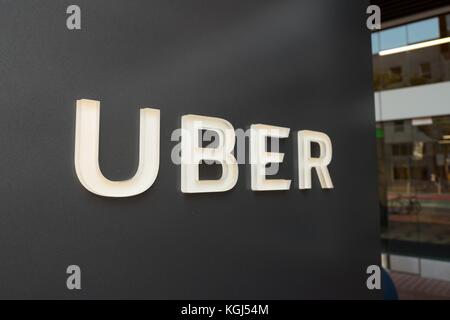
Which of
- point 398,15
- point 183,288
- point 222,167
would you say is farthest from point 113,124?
point 398,15

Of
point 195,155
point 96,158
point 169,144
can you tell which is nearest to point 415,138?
point 195,155

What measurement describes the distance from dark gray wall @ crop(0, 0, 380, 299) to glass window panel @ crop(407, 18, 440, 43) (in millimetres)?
4857

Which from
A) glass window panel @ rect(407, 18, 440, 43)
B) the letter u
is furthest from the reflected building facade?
the letter u

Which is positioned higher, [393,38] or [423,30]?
[393,38]

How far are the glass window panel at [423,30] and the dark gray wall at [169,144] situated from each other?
4.86 meters

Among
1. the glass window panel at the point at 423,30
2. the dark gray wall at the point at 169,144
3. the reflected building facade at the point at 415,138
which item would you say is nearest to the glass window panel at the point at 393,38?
the reflected building facade at the point at 415,138

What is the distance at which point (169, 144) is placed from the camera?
5.83ft

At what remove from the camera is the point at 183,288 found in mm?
1836

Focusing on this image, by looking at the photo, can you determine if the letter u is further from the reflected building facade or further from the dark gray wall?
the reflected building facade

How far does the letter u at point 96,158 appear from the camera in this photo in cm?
147

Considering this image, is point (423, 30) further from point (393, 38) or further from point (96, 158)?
point (96, 158)

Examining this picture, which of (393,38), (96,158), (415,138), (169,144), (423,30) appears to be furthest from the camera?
(393,38)

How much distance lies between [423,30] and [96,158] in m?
7.41
